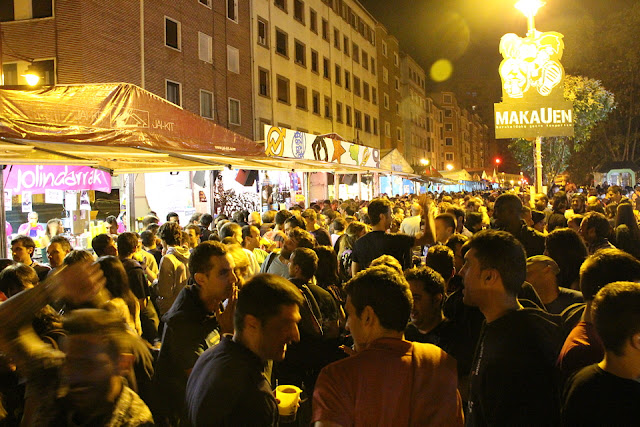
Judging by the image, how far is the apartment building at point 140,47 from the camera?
18.4 meters

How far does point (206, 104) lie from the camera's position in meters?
24.7

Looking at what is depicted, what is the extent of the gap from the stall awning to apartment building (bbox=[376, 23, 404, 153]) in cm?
3975

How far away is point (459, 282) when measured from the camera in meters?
4.35

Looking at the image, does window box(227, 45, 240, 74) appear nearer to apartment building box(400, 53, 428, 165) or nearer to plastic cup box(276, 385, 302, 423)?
plastic cup box(276, 385, 302, 423)

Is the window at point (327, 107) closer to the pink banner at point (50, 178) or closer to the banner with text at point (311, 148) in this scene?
the banner with text at point (311, 148)

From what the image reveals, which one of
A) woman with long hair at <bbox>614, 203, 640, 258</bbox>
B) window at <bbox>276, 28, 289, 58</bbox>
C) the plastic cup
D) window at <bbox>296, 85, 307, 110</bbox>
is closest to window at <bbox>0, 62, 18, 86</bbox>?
window at <bbox>276, 28, 289, 58</bbox>

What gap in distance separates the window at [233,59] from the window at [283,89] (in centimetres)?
414

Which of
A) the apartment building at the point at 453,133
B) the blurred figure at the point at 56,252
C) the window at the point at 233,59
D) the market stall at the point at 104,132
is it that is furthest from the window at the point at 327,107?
the apartment building at the point at 453,133

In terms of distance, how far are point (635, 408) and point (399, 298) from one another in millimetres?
986

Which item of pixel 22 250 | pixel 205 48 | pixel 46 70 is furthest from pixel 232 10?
pixel 22 250

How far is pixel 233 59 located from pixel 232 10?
250cm

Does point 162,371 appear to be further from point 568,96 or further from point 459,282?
point 568,96

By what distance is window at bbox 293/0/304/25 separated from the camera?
33466 millimetres

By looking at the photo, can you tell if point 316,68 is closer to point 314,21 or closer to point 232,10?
point 314,21
